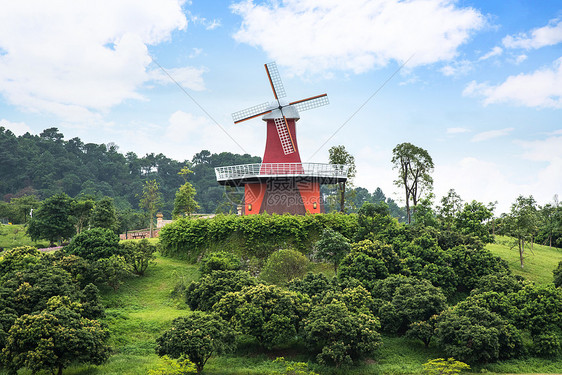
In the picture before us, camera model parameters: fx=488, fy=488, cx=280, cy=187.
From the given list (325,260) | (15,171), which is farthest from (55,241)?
(15,171)

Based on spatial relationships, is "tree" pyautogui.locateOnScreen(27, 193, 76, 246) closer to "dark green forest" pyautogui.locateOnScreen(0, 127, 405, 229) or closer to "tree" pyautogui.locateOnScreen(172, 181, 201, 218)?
"tree" pyautogui.locateOnScreen(172, 181, 201, 218)

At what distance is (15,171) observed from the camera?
7500cm

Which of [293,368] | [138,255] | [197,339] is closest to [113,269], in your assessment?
[138,255]

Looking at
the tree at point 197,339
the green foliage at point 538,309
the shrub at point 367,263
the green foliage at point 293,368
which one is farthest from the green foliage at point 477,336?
the tree at point 197,339

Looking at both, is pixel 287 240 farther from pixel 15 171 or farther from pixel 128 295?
pixel 15 171

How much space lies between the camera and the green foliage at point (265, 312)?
54.7ft

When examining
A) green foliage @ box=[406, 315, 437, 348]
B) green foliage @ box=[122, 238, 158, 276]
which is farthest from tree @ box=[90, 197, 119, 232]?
green foliage @ box=[406, 315, 437, 348]

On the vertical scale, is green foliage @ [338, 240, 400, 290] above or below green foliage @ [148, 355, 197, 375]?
above

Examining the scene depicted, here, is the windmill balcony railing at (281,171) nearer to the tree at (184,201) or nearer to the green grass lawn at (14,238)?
the tree at (184,201)

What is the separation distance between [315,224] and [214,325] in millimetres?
11404

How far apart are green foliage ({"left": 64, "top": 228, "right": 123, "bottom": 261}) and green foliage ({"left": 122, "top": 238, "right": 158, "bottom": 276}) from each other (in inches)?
17.8

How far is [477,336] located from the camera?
16219 millimetres

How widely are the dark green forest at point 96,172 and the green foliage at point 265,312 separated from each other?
4946cm

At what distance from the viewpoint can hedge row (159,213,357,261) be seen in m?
25.9
